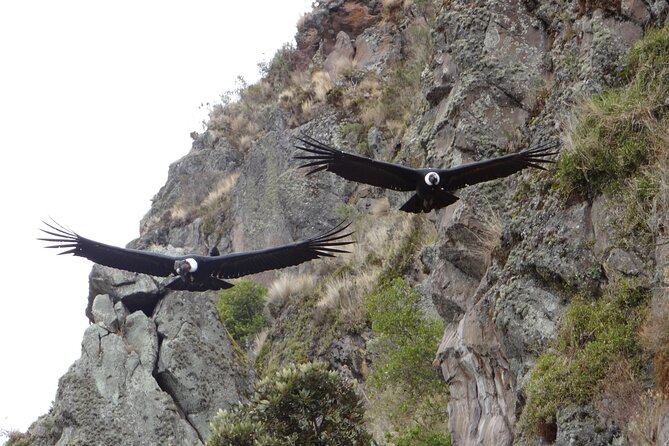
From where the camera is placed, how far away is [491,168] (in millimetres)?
10625

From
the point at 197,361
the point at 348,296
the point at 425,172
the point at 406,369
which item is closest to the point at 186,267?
the point at 197,361

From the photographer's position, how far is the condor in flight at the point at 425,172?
10.3m

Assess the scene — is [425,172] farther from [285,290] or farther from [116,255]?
[285,290]

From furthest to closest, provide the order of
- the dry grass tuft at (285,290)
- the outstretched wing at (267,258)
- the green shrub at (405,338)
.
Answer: the dry grass tuft at (285,290) → the green shrub at (405,338) → the outstretched wing at (267,258)

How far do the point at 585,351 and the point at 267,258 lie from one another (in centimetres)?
545

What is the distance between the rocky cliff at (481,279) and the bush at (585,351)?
0.9 inches

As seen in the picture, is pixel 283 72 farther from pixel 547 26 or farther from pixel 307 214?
pixel 547 26

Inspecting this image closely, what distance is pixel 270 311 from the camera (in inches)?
818

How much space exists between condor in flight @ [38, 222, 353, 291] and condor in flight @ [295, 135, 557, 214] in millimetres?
1106

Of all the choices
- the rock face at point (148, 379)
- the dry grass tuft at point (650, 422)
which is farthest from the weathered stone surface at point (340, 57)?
the dry grass tuft at point (650, 422)

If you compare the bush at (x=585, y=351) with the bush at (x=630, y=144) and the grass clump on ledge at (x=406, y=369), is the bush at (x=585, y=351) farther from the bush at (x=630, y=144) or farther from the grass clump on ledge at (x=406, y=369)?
the grass clump on ledge at (x=406, y=369)

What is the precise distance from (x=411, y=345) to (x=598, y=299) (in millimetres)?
4959

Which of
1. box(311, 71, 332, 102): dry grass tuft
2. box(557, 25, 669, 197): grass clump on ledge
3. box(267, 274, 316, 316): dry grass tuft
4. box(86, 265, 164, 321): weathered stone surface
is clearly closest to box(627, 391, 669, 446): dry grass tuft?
box(557, 25, 669, 197): grass clump on ledge

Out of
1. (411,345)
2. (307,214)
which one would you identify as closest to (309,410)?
(411,345)
